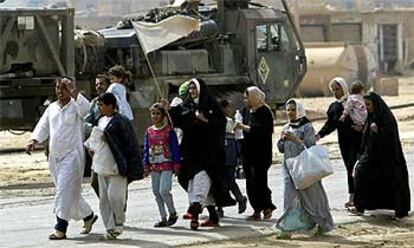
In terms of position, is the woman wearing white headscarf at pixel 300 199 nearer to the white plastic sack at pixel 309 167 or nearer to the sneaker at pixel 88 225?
the white plastic sack at pixel 309 167

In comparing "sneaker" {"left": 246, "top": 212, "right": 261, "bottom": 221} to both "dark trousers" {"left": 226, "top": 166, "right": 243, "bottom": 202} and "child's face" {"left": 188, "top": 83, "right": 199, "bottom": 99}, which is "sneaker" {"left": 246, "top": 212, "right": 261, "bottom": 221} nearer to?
"dark trousers" {"left": 226, "top": 166, "right": 243, "bottom": 202}

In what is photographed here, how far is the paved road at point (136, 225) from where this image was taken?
12.5 meters

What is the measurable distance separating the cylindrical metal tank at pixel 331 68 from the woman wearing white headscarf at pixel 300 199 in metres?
32.2

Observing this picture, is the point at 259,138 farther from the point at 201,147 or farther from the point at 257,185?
the point at 201,147

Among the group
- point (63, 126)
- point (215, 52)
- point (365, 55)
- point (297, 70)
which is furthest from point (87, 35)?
point (365, 55)

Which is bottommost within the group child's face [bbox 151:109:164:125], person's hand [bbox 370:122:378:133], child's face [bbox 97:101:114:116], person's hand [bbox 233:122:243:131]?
person's hand [bbox 370:122:378:133]

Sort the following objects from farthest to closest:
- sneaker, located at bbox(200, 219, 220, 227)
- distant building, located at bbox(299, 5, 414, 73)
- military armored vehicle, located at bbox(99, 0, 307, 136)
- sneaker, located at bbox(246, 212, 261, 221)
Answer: distant building, located at bbox(299, 5, 414, 73) < military armored vehicle, located at bbox(99, 0, 307, 136) < sneaker, located at bbox(246, 212, 261, 221) < sneaker, located at bbox(200, 219, 220, 227)

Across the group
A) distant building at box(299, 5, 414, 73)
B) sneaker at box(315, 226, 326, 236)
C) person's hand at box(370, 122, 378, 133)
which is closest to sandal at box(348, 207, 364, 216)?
person's hand at box(370, 122, 378, 133)

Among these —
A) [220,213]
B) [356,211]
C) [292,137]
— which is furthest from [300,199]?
[356,211]

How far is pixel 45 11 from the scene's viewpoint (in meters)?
21.1

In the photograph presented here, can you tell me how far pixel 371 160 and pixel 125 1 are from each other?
44.3m

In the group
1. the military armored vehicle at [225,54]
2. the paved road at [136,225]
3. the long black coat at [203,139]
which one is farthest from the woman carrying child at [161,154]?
the military armored vehicle at [225,54]

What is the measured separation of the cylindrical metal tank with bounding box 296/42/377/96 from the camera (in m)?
45.4

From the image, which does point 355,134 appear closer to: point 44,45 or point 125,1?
point 44,45
